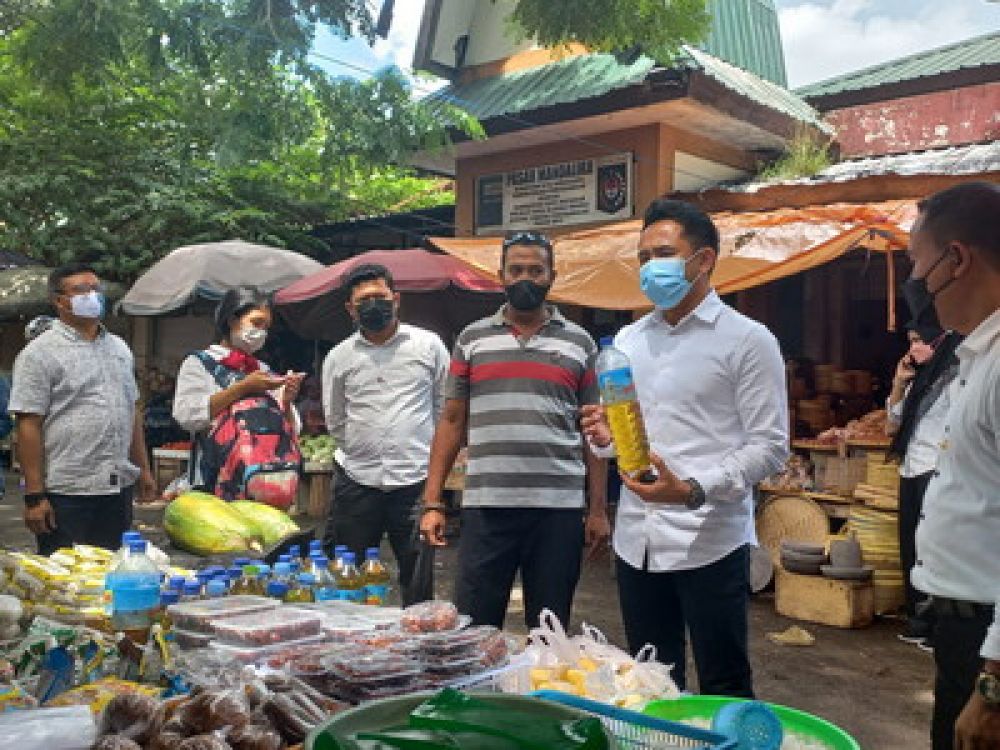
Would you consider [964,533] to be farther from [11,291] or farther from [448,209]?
[11,291]

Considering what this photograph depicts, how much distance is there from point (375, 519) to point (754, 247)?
3.22m

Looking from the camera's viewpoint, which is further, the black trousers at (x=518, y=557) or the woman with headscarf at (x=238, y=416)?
the woman with headscarf at (x=238, y=416)

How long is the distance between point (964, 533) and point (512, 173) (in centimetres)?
813

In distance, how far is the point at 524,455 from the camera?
11.1 ft

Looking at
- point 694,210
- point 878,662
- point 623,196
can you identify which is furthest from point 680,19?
point 623,196

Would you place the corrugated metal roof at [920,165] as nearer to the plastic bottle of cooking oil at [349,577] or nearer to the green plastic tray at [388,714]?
the plastic bottle of cooking oil at [349,577]

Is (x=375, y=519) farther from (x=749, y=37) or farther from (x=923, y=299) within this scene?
(x=749, y=37)

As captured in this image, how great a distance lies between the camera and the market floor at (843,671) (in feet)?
14.1

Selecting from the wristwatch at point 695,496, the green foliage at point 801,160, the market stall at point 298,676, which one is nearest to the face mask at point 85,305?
the market stall at point 298,676

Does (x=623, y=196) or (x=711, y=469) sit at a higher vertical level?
(x=623, y=196)

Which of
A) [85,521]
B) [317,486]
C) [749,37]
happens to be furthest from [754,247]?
[749,37]

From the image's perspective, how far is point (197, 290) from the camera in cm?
984

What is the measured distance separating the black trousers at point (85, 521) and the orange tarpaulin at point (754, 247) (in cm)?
368

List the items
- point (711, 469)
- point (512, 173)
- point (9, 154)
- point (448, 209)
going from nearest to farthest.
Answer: point (711, 469)
point (512, 173)
point (448, 209)
point (9, 154)
